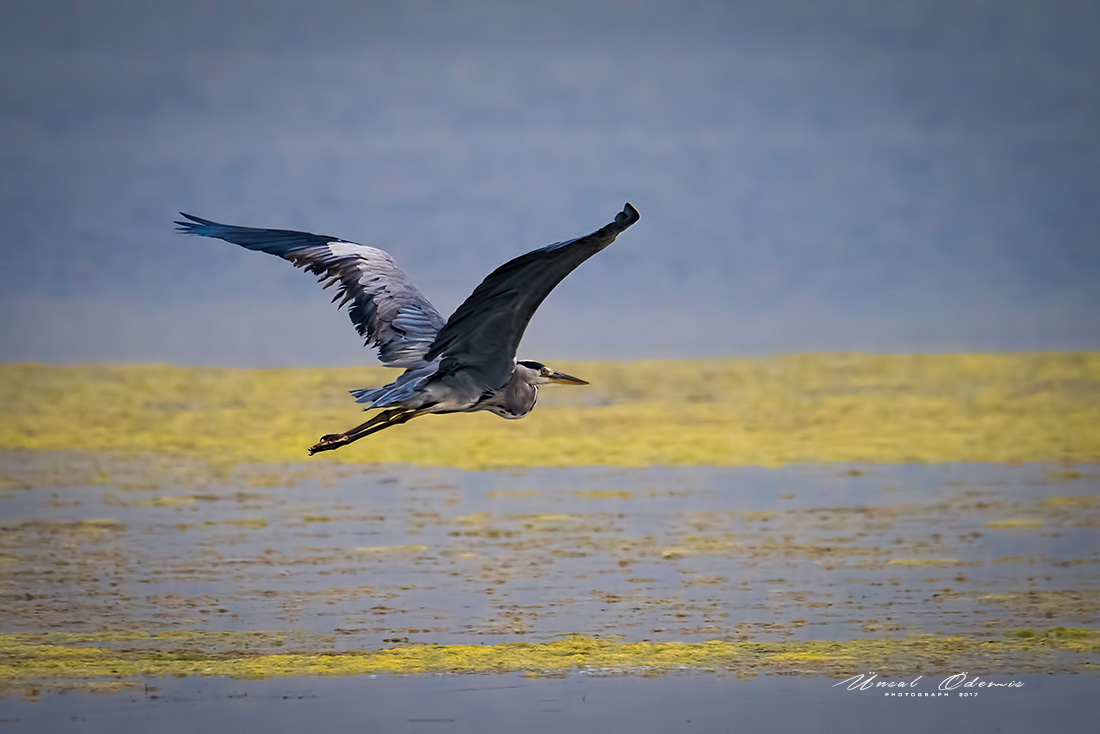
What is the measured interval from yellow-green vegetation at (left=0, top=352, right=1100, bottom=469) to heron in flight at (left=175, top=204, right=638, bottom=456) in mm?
8276

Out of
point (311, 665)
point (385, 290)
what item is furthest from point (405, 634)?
point (385, 290)

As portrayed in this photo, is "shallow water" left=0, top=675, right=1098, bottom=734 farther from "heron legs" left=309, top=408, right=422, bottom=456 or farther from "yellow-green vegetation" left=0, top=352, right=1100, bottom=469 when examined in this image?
"yellow-green vegetation" left=0, top=352, right=1100, bottom=469

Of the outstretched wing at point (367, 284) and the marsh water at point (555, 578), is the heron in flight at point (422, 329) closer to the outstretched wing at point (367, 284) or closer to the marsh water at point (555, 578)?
the outstretched wing at point (367, 284)

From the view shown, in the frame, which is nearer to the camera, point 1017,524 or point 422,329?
point 422,329

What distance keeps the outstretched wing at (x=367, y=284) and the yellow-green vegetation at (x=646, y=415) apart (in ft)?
27.0

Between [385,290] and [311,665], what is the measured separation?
7.62 ft

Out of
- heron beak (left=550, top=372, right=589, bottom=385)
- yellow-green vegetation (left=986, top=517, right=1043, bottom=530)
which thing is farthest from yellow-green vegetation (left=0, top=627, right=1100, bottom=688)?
yellow-green vegetation (left=986, top=517, right=1043, bottom=530)

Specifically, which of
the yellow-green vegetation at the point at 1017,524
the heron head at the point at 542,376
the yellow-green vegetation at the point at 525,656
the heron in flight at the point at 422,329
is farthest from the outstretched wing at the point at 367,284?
the yellow-green vegetation at the point at 1017,524

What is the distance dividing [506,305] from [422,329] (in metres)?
1.52

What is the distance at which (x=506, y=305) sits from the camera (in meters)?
7.62

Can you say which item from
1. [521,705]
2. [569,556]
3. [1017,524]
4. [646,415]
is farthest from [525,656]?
[646,415]

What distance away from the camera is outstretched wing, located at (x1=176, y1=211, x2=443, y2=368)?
901 cm

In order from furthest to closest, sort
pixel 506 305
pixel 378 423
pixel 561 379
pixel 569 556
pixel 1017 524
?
pixel 1017 524
pixel 569 556
pixel 561 379
pixel 378 423
pixel 506 305

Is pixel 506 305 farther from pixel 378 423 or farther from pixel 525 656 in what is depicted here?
pixel 525 656
